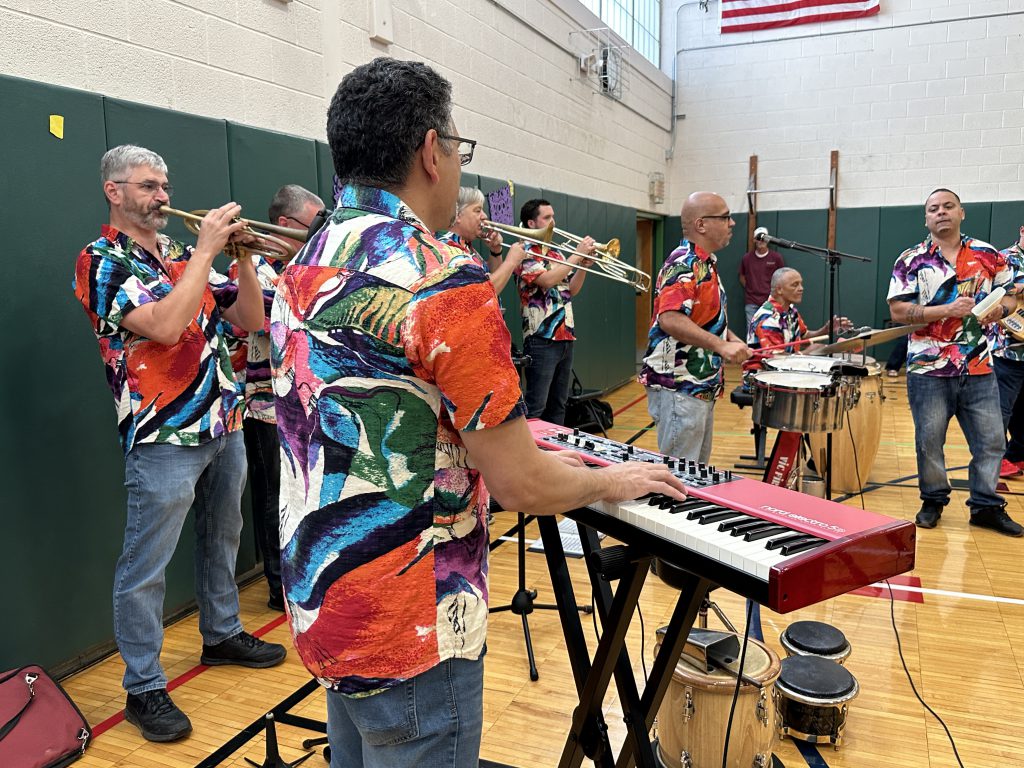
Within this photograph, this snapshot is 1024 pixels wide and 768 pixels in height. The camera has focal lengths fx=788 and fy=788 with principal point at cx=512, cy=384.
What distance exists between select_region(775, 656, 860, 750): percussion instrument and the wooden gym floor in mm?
58

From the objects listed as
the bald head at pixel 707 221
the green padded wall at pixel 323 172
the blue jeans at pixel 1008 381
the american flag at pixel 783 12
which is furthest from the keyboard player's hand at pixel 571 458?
the american flag at pixel 783 12

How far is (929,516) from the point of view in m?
4.17

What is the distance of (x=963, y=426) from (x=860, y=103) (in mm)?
6933

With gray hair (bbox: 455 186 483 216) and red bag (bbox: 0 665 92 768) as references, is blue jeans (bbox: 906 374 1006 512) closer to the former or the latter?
gray hair (bbox: 455 186 483 216)

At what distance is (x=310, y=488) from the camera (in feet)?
3.71

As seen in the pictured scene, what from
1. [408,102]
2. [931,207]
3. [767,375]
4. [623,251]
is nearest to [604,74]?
[623,251]

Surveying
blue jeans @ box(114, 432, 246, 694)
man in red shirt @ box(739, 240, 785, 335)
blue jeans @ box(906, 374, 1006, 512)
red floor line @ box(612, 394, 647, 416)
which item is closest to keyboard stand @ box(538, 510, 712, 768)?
blue jeans @ box(114, 432, 246, 694)

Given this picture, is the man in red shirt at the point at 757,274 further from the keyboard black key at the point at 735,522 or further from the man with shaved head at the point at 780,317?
the keyboard black key at the point at 735,522

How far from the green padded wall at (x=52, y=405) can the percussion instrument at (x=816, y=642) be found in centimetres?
243

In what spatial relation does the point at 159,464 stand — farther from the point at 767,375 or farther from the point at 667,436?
the point at 767,375

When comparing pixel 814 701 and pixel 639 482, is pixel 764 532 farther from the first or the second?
pixel 814 701

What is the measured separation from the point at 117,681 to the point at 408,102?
251 centimetres

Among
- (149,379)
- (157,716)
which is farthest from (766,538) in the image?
(157,716)

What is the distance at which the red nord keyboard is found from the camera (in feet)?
4.00
